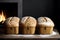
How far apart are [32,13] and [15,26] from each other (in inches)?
44.8

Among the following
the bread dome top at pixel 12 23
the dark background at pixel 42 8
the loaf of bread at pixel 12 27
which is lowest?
the loaf of bread at pixel 12 27

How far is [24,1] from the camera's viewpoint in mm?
2602

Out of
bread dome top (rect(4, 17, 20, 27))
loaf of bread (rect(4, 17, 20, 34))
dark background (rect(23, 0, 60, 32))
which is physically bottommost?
loaf of bread (rect(4, 17, 20, 34))

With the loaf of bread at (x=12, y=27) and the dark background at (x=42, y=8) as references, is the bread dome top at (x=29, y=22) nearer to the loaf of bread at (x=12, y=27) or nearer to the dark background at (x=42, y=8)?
the loaf of bread at (x=12, y=27)

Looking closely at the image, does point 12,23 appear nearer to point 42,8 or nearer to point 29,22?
point 29,22

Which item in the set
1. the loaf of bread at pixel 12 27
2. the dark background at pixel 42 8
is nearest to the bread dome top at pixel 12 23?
the loaf of bread at pixel 12 27

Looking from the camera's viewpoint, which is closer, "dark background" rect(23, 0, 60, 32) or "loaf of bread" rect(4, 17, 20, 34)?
"loaf of bread" rect(4, 17, 20, 34)

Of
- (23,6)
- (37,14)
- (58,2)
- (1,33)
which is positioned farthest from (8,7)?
(1,33)

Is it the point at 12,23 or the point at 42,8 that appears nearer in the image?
the point at 12,23

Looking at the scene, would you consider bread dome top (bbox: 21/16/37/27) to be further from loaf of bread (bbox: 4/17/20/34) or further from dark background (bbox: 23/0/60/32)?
dark background (bbox: 23/0/60/32)

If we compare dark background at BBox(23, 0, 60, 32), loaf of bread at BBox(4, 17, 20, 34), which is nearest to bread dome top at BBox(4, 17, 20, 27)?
loaf of bread at BBox(4, 17, 20, 34)

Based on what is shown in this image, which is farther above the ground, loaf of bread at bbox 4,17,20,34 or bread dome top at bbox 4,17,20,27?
bread dome top at bbox 4,17,20,27

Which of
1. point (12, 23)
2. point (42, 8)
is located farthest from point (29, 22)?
point (42, 8)

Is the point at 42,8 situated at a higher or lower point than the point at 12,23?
higher
